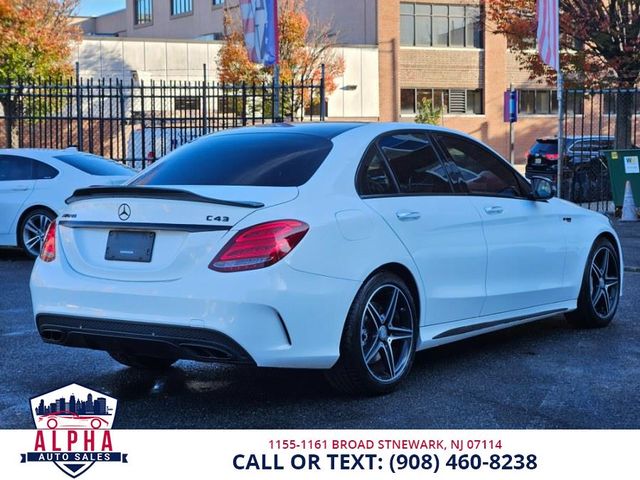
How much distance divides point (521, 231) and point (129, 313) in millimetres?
2929

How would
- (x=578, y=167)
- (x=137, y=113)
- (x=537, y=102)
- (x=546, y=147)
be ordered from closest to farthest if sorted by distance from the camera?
(x=578, y=167) < (x=546, y=147) < (x=137, y=113) < (x=537, y=102)

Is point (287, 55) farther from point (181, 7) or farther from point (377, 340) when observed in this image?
point (377, 340)

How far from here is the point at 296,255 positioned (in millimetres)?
5008

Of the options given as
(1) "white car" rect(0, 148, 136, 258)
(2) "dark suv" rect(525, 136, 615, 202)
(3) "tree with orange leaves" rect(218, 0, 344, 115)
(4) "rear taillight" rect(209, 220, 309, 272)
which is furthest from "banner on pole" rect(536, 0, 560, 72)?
(3) "tree with orange leaves" rect(218, 0, 344, 115)

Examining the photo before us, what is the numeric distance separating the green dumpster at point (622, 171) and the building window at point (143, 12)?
41778mm

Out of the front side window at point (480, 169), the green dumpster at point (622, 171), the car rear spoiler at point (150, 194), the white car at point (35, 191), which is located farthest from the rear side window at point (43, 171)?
the green dumpster at point (622, 171)

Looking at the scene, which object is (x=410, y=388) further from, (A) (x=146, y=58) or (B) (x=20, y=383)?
(A) (x=146, y=58)

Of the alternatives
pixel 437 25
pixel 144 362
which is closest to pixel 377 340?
pixel 144 362

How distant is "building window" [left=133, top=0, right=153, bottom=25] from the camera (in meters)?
55.8

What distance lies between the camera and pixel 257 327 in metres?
4.89

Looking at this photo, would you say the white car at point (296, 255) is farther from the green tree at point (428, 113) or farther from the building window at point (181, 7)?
the building window at point (181, 7)

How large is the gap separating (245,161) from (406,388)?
5.24 feet

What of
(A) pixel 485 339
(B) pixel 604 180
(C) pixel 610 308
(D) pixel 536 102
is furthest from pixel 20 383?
(D) pixel 536 102

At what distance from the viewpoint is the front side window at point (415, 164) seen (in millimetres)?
5996
